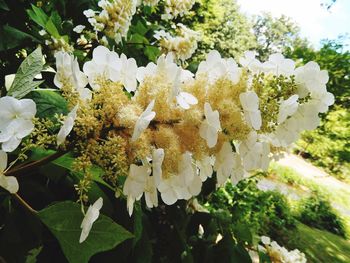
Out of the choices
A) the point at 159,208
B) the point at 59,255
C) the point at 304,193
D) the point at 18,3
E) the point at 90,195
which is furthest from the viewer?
the point at 304,193

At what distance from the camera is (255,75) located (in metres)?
0.76

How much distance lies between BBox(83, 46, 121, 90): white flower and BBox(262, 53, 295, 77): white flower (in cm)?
36

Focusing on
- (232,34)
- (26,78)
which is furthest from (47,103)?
(232,34)

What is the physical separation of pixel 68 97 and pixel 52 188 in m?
0.58

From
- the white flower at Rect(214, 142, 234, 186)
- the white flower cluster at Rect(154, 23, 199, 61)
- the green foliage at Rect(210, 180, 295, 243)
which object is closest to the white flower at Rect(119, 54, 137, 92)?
the white flower at Rect(214, 142, 234, 186)

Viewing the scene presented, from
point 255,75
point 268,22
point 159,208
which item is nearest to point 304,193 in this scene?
point 159,208

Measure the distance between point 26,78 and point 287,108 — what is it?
61 cm

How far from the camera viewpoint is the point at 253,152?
793mm

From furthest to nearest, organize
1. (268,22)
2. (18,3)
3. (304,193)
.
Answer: (268,22) → (304,193) → (18,3)

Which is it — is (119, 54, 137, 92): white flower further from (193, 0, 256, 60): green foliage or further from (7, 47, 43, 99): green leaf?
(193, 0, 256, 60): green foliage

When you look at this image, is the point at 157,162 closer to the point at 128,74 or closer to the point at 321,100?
the point at 128,74

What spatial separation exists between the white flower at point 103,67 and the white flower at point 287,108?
0.38 m

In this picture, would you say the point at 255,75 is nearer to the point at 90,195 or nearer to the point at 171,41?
the point at 90,195

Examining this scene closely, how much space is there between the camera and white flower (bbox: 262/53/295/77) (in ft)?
2.64
